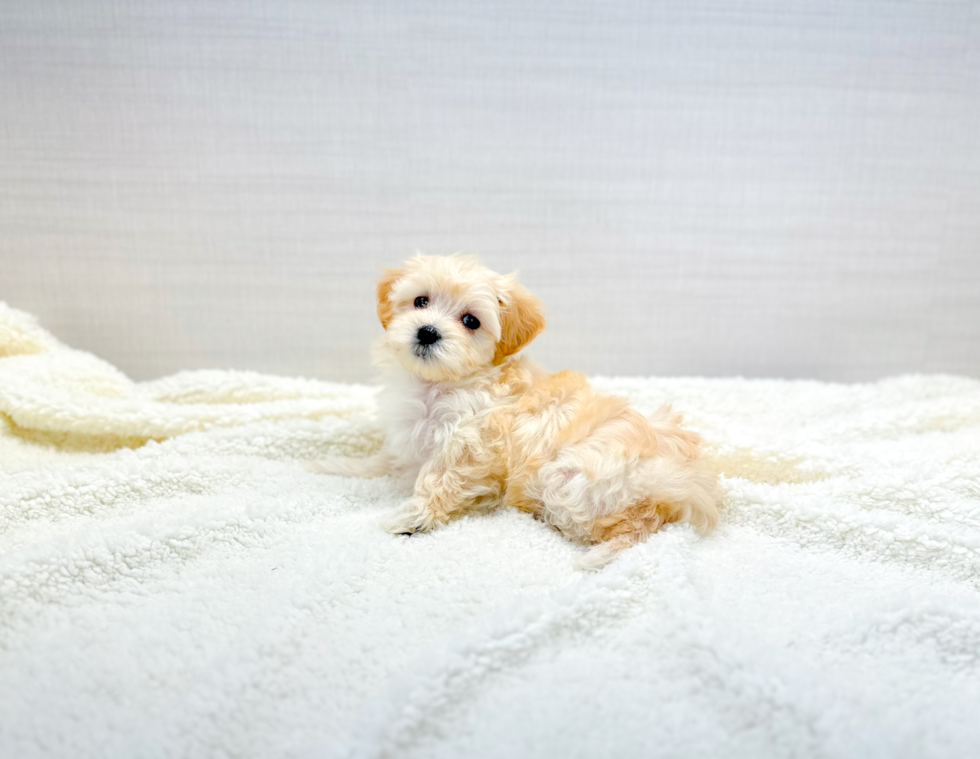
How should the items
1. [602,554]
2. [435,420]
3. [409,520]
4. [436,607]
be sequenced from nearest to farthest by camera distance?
1. [436,607]
2. [602,554]
3. [409,520]
4. [435,420]

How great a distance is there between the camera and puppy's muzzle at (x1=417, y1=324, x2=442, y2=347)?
148 cm

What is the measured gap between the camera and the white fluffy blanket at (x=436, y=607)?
2.94ft

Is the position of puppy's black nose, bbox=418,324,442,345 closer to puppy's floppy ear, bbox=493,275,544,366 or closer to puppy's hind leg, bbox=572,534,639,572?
puppy's floppy ear, bbox=493,275,544,366

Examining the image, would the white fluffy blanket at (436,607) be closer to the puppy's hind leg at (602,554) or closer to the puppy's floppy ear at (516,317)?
the puppy's hind leg at (602,554)

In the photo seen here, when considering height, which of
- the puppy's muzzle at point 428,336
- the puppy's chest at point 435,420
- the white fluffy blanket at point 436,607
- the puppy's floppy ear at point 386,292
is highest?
the puppy's floppy ear at point 386,292

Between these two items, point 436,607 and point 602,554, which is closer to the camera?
point 436,607

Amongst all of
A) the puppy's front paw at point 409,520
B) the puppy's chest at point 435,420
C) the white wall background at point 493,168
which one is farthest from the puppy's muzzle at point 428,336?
the white wall background at point 493,168

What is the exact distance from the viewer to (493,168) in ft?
7.04

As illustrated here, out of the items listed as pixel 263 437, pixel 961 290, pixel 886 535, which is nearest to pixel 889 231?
pixel 961 290

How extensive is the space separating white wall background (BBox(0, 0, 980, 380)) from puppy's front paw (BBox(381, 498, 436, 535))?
3.11 ft

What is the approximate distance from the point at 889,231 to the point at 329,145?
203cm

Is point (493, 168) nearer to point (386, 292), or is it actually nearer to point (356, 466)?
point (386, 292)

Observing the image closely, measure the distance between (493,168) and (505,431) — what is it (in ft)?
3.41

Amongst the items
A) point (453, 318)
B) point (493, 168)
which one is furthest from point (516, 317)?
point (493, 168)
